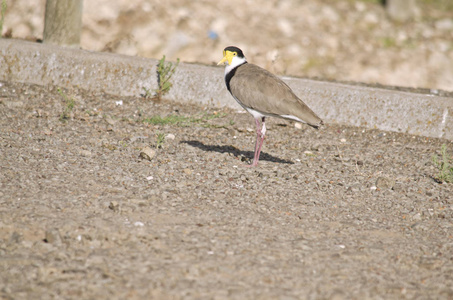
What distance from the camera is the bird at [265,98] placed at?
17.4ft

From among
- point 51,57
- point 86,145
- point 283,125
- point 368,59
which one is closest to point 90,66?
point 51,57

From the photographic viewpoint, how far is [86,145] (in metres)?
5.43

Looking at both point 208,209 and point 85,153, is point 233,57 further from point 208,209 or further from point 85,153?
point 208,209

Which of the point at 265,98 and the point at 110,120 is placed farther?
the point at 110,120

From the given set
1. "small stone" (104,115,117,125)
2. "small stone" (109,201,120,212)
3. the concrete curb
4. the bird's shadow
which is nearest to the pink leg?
the bird's shadow

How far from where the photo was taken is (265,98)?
5.41 m

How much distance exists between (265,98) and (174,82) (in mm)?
1944

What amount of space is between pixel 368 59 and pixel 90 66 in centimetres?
525

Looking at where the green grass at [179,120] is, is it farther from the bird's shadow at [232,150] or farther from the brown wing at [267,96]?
the brown wing at [267,96]

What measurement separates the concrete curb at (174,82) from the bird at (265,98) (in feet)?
4.21

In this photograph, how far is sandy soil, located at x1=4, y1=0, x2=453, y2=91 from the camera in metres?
9.88

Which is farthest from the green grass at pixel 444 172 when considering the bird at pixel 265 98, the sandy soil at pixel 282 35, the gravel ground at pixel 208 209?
the sandy soil at pixel 282 35

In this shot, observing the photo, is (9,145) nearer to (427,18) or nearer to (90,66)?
(90,66)

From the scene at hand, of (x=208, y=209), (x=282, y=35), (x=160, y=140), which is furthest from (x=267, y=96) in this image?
(x=282, y=35)
